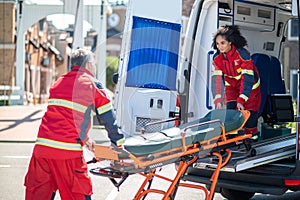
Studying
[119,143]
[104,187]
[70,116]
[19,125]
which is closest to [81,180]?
[119,143]

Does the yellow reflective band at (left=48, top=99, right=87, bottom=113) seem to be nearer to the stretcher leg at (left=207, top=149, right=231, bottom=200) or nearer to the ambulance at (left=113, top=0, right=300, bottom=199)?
the stretcher leg at (left=207, top=149, right=231, bottom=200)

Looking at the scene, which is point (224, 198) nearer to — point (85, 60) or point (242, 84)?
point (242, 84)

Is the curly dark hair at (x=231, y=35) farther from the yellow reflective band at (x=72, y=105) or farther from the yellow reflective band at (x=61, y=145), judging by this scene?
the yellow reflective band at (x=61, y=145)

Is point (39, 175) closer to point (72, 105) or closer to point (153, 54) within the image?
point (72, 105)

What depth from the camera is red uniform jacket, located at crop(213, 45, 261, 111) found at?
23.3 ft

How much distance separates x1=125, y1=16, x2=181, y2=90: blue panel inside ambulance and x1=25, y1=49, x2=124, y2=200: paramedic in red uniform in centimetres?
216

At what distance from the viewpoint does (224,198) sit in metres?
8.13

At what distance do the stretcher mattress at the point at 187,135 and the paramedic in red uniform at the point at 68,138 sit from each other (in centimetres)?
25

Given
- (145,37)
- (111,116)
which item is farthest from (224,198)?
(111,116)

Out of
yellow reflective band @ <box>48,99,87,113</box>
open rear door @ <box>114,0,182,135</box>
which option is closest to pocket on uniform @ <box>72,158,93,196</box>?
yellow reflective band @ <box>48,99,87,113</box>

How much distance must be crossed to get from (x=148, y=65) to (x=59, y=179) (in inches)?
110

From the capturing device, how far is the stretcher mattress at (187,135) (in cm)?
560

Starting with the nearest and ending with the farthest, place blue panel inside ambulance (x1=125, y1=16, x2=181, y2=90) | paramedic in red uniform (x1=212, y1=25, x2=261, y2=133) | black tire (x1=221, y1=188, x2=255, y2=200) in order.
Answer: paramedic in red uniform (x1=212, y1=25, x2=261, y2=133) → black tire (x1=221, y1=188, x2=255, y2=200) → blue panel inside ambulance (x1=125, y1=16, x2=181, y2=90)

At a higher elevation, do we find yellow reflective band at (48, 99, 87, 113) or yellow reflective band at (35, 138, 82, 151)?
yellow reflective band at (48, 99, 87, 113)
